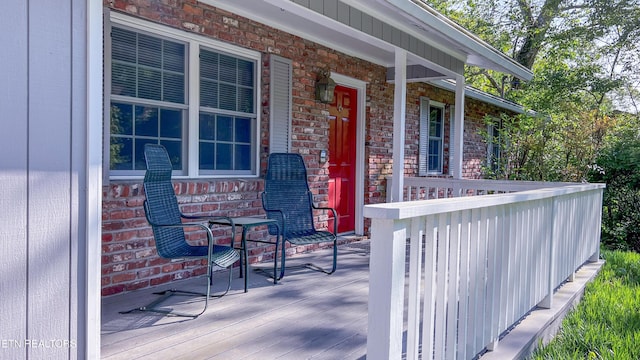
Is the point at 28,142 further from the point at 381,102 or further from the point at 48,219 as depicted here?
the point at 381,102

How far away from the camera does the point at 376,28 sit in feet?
13.3

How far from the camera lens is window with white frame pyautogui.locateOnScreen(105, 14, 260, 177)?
3.50 m

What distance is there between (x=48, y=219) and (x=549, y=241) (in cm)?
313

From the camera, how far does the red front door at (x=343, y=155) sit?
5754mm

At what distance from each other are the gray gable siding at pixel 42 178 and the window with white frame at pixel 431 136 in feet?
20.6

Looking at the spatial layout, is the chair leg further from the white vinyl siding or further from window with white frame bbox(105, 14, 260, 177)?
the white vinyl siding

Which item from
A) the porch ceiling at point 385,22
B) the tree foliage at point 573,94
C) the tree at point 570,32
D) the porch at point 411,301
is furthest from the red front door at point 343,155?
the tree at point 570,32

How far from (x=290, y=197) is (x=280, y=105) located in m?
0.94

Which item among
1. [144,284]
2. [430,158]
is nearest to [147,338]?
[144,284]

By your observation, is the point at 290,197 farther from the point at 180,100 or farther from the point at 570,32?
the point at 570,32

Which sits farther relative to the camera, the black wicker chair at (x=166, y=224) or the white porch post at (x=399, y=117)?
the white porch post at (x=399, y=117)

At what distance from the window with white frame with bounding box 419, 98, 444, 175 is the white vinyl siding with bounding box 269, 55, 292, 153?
10.4 feet

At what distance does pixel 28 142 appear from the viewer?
4.93 ft

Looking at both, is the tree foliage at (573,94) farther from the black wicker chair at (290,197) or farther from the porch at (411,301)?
the black wicker chair at (290,197)
